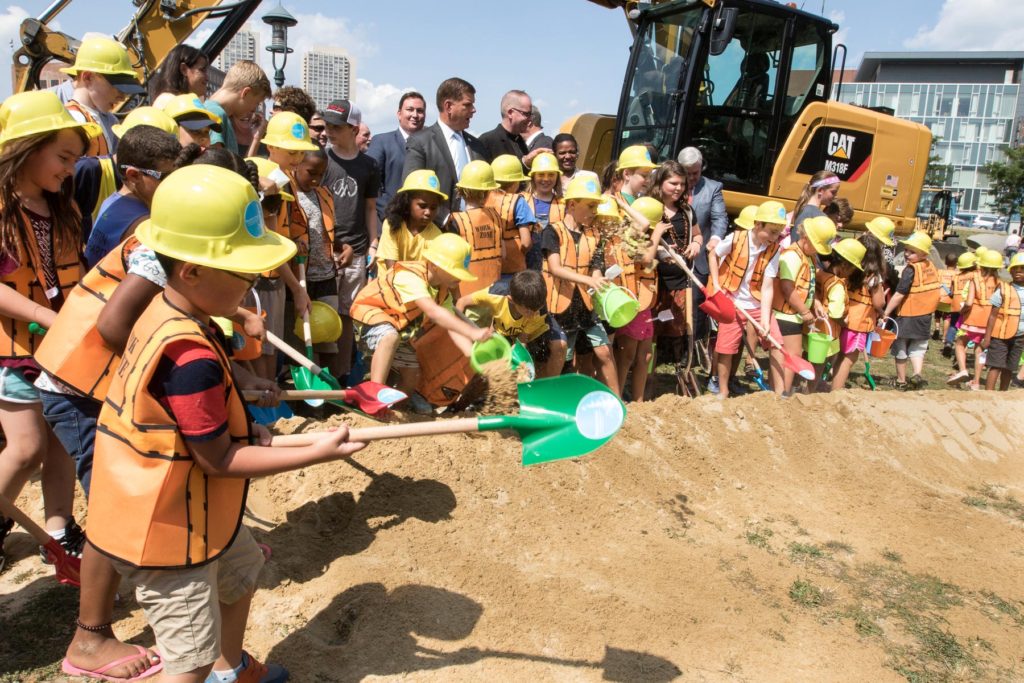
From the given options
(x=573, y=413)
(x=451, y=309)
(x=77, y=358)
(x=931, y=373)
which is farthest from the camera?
(x=931, y=373)

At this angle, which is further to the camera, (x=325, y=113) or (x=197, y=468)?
(x=325, y=113)

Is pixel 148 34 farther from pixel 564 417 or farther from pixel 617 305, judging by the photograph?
pixel 564 417

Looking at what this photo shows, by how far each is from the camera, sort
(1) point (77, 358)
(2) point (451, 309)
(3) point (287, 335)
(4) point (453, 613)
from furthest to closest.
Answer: (3) point (287, 335) → (2) point (451, 309) → (4) point (453, 613) → (1) point (77, 358)

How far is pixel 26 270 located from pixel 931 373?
9773mm

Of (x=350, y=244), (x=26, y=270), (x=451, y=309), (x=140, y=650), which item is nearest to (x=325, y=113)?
(x=350, y=244)

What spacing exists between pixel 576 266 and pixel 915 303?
5222 mm

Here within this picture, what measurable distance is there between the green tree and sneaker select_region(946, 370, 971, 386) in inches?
1365

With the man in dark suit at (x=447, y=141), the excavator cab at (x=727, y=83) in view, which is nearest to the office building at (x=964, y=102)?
the excavator cab at (x=727, y=83)

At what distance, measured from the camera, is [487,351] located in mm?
3781

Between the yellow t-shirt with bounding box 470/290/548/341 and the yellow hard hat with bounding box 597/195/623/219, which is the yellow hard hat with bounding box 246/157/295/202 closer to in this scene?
the yellow t-shirt with bounding box 470/290/548/341

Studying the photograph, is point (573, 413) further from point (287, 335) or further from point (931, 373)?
point (931, 373)

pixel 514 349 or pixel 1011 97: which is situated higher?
pixel 1011 97

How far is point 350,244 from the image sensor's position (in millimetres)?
5242

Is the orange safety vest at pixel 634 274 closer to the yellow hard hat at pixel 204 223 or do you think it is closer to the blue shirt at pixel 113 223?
the blue shirt at pixel 113 223
